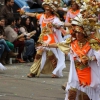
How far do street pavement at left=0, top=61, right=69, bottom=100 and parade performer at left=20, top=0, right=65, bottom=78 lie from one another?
241 millimetres

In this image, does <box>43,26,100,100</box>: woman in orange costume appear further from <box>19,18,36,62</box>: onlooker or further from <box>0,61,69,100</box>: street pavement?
<box>19,18,36,62</box>: onlooker

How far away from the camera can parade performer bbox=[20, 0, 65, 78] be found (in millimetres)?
13477

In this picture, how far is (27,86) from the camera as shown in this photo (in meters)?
12.0

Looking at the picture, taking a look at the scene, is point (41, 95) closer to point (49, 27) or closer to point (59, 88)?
point (59, 88)

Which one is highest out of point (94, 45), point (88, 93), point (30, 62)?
point (94, 45)

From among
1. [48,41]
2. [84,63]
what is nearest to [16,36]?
[48,41]

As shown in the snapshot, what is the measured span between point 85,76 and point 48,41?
5.35 metres

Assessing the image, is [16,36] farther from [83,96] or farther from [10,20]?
[83,96]

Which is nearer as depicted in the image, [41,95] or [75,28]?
[75,28]

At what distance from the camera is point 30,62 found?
59.0ft

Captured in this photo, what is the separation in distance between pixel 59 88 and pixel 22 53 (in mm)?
6095

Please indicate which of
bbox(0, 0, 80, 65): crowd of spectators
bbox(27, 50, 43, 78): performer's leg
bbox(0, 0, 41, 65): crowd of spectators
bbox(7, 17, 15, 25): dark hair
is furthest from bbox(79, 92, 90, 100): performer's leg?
bbox(7, 17, 15, 25): dark hair

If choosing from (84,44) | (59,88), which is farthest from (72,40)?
(59,88)

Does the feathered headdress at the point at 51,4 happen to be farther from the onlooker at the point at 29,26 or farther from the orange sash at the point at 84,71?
the orange sash at the point at 84,71
